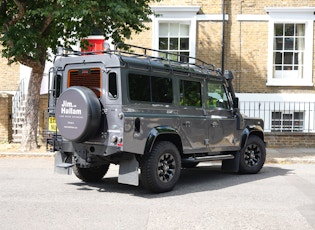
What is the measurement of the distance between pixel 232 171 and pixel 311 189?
2.21 m

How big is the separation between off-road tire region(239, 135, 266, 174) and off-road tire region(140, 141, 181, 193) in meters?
2.44

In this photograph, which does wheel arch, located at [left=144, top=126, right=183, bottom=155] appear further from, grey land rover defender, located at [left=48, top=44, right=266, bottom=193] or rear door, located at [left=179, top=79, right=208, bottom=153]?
rear door, located at [left=179, top=79, right=208, bottom=153]

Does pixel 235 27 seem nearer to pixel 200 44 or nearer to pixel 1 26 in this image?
pixel 200 44

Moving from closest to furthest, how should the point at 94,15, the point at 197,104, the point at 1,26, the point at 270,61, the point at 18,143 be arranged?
the point at 197,104 < the point at 94,15 < the point at 1,26 < the point at 18,143 < the point at 270,61

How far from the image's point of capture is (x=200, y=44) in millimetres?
17375

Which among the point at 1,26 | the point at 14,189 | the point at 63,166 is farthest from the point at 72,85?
the point at 1,26

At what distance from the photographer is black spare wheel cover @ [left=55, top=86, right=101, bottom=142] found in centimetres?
723

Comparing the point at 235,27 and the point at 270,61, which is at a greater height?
the point at 235,27

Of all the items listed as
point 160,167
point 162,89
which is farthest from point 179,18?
point 160,167

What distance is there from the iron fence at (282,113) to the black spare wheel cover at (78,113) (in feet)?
34.3

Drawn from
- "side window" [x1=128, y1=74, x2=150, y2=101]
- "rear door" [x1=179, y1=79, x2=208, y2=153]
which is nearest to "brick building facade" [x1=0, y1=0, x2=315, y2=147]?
"rear door" [x1=179, y1=79, x2=208, y2=153]

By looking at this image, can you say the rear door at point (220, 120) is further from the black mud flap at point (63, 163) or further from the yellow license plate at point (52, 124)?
the yellow license plate at point (52, 124)

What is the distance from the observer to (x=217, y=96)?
31.2ft

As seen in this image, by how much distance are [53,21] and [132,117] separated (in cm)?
714
